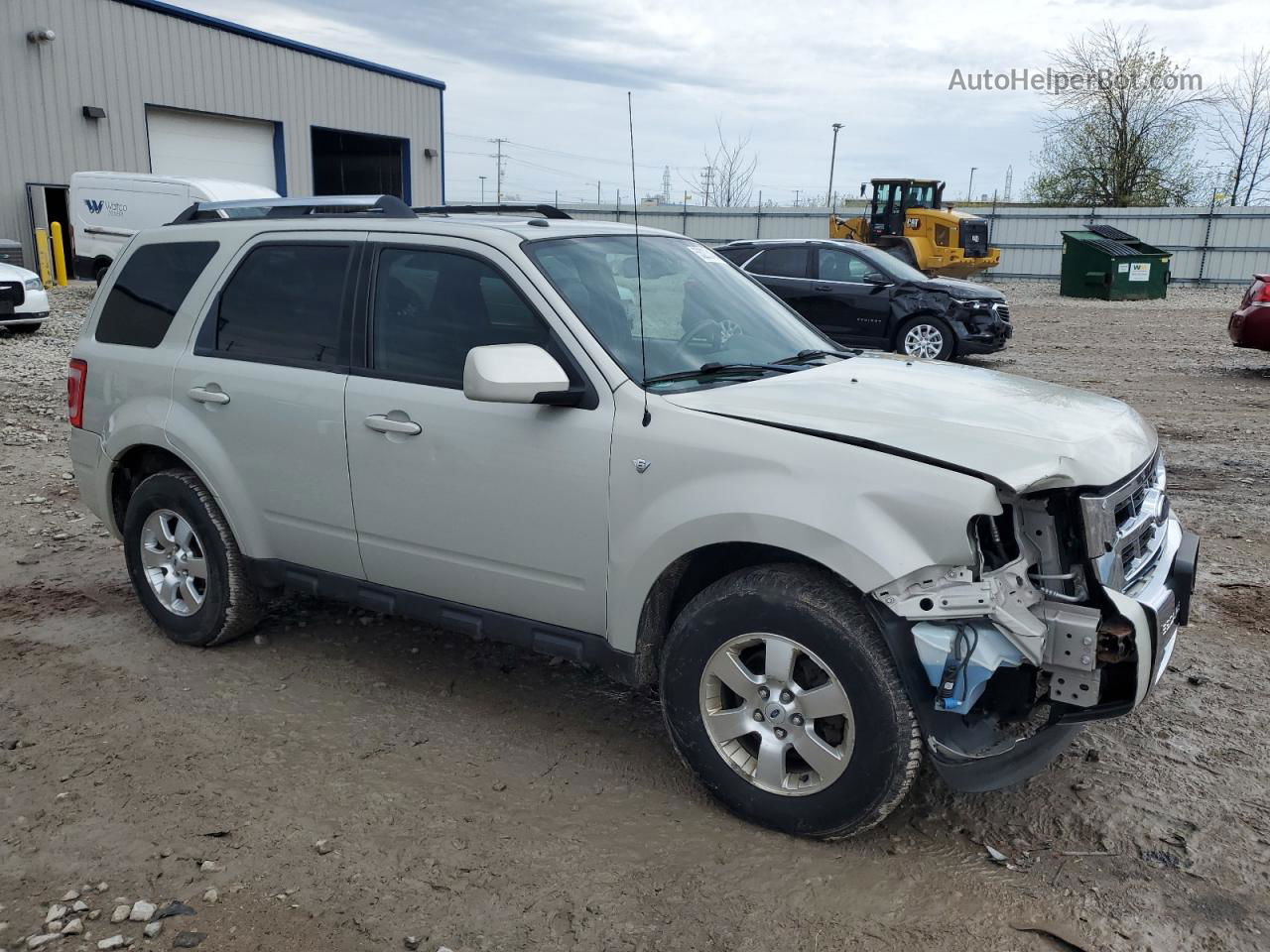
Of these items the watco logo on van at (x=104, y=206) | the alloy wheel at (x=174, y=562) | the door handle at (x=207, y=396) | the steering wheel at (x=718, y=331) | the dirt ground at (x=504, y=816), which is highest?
the watco logo on van at (x=104, y=206)

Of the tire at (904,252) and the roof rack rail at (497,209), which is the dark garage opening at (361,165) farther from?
the roof rack rail at (497,209)

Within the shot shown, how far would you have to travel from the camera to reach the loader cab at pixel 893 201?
89.4ft

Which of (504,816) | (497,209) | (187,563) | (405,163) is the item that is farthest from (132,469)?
(405,163)

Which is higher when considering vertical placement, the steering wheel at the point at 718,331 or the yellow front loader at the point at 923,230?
the yellow front loader at the point at 923,230

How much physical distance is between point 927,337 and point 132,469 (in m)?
10.6

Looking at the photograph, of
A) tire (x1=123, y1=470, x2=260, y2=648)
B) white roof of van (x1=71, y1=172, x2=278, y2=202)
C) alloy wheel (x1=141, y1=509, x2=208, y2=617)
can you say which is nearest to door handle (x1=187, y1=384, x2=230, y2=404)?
tire (x1=123, y1=470, x2=260, y2=648)

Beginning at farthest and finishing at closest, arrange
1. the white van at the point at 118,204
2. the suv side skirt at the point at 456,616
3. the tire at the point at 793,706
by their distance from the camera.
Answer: the white van at the point at 118,204, the suv side skirt at the point at 456,616, the tire at the point at 793,706

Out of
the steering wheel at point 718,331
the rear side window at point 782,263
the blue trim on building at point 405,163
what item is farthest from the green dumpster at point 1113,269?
the steering wheel at point 718,331

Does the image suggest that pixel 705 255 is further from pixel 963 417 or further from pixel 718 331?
pixel 963 417

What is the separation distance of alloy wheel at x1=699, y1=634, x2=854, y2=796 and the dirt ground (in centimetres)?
23

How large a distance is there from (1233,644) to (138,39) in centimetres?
2767

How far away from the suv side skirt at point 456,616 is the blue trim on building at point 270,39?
25.7m

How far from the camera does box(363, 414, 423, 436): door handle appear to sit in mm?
3760

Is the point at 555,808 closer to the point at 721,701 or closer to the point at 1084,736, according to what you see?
the point at 721,701
